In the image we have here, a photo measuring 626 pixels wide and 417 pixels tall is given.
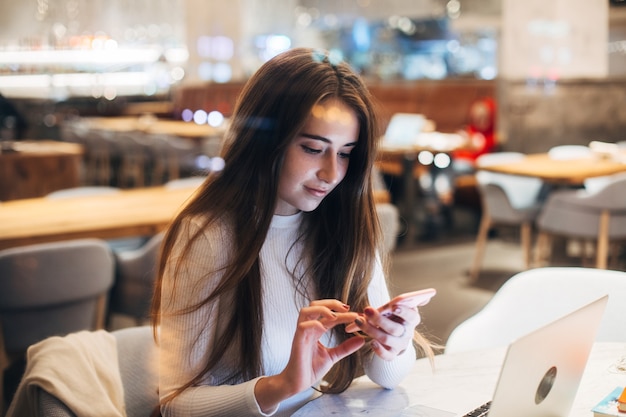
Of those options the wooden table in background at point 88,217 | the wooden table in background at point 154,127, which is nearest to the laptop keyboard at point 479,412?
the wooden table in background at point 88,217

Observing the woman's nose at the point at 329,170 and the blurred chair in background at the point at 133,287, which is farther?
the blurred chair in background at the point at 133,287

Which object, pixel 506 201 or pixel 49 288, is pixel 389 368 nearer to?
pixel 49 288

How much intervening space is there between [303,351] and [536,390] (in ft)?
1.30

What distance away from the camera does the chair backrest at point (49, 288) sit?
290 cm

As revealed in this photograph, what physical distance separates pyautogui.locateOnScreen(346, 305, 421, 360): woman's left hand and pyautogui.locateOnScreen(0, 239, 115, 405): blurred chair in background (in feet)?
6.11

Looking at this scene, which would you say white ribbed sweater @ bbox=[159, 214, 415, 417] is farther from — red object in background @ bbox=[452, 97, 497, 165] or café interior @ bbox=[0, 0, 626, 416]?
red object in background @ bbox=[452, 97, 497, 165]

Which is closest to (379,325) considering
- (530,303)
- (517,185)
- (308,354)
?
(308,354)

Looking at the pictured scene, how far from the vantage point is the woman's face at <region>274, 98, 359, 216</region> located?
1.54m

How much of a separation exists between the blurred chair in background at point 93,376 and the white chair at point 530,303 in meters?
0.87

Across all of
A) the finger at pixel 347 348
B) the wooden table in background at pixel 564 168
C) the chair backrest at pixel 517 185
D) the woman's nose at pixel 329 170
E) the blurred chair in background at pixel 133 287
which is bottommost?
the blurred chair in background at pixel 133 287

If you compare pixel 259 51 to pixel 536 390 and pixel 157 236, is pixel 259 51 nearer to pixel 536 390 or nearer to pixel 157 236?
pixel 157 236

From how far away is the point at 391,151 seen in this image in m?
6.76

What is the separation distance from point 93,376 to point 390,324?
0.66 metres

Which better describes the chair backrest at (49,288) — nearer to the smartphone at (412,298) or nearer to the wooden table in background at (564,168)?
the smartphone at (412,298)
